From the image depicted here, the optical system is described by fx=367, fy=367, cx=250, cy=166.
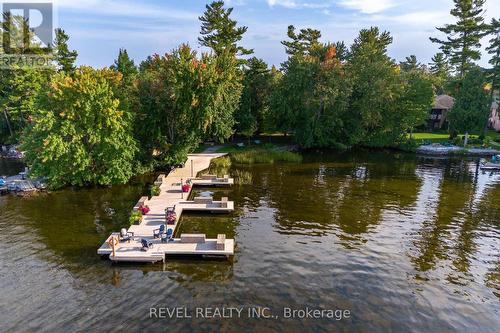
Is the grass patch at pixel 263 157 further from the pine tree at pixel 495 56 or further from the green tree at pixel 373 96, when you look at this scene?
the pine tree at pixel 495 56

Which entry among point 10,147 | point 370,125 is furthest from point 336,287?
point 10,147

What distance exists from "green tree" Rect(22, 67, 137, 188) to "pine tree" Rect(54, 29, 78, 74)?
113 ft

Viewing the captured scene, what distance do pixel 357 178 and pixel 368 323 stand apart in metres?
32.7

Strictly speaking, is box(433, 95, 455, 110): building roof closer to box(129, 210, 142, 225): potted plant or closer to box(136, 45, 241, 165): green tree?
box(136, 45, 241, 165): green tree

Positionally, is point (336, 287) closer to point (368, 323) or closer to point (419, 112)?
point (368, 323)

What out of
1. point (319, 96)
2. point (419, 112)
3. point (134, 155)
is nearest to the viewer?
point (134, 155)

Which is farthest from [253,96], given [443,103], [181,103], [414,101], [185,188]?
[443,103]

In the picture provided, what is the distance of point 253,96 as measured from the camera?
73.4 metres

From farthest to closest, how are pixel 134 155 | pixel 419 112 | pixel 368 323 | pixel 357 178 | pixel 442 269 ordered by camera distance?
pixel 419 112 < pixel 357 178 < pixel 134 155 < pixel 442 269 < pixel 368 323

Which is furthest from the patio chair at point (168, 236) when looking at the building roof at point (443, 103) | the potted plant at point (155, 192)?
the building roof at point (443, 103)

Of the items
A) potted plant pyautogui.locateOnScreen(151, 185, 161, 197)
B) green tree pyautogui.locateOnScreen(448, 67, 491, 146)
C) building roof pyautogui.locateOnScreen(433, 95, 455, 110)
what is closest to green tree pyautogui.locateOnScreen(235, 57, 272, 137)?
potted plant pyautogui.locateOnScreen(151, 185, 161, 197)

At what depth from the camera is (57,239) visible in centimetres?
2869

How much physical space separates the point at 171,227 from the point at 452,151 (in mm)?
59635

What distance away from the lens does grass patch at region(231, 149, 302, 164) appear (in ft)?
194
